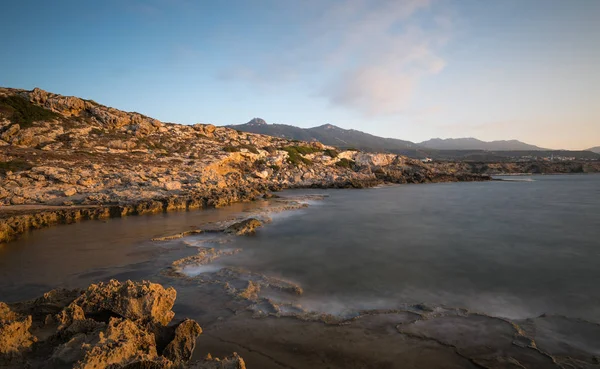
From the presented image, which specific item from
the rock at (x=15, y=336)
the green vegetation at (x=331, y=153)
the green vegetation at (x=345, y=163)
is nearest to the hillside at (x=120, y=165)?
the green vegetation at (x=345, y=163)

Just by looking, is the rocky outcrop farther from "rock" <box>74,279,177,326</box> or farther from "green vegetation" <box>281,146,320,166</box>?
"green vegetation" <box>281,146,320,166</box>

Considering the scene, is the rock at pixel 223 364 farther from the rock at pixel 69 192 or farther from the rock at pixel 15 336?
the rock at pixel 69 192

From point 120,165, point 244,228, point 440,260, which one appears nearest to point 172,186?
point 120,165

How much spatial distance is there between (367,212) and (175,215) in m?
14.4

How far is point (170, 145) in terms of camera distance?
41812mm

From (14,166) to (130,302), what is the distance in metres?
26.7

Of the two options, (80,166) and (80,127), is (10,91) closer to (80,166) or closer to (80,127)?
(80,127)

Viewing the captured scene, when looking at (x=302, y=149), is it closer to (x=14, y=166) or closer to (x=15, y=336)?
(x=14, y=166)

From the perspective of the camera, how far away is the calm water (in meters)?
8.55

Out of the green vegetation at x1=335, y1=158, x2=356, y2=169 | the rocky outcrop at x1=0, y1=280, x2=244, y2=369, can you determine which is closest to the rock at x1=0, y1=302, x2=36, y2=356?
the rocky outcrop at x1=0, y1=280, x2=244, y2=369

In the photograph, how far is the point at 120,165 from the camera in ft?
97.1

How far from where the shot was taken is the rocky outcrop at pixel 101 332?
4.09m

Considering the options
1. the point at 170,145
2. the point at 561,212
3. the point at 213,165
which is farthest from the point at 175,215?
the point at 561,212

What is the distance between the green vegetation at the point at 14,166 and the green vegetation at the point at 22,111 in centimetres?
1032
